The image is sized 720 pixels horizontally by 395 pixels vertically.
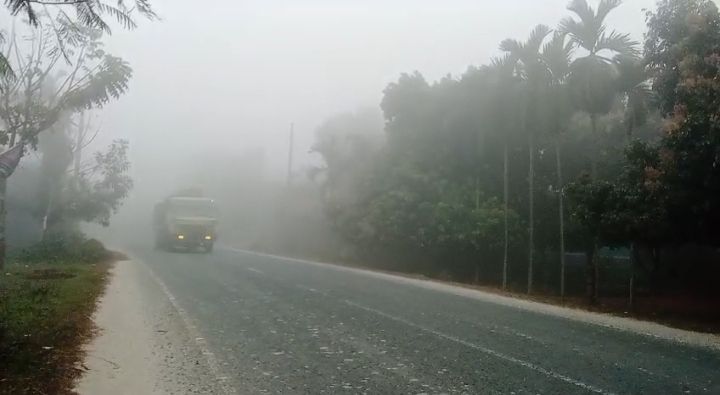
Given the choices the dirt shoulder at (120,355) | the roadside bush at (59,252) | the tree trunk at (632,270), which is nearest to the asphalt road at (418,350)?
the dirt shoulder at (120,355)

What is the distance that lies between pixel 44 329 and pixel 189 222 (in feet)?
99.3

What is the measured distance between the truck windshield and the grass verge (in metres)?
20.3

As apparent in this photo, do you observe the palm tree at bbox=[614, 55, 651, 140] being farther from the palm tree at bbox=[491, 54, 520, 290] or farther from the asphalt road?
the asphalt road

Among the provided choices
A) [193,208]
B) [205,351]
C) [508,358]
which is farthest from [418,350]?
[193,208]

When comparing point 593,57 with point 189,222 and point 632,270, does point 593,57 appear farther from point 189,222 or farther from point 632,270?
point 189,222

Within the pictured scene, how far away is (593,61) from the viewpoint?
2194 cm

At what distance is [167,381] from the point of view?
7625 millimetres

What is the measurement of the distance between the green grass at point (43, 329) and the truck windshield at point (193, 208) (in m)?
20.8

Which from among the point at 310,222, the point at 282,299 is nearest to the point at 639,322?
the point at 282,299

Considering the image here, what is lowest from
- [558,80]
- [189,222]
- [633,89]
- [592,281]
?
[592,281]

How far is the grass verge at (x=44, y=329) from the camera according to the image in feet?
24.6

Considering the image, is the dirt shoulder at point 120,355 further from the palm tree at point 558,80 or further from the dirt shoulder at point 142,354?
the palm tree at point 558,80

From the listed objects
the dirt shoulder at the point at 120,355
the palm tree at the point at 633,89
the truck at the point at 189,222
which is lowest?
the dirt shoulder at the point at 120,355

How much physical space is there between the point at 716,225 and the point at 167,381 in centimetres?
1258
